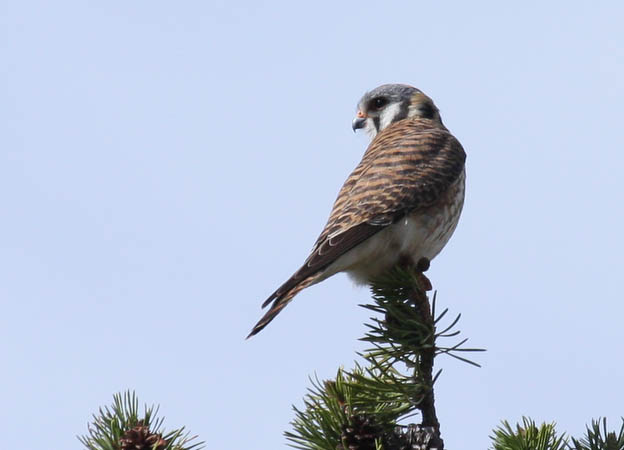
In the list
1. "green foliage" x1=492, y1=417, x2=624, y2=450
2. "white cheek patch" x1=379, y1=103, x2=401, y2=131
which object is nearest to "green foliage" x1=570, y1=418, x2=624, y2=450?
"green foliage" x1=492, y1=417, x2=624, y2=450

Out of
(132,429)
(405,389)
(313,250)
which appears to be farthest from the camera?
(313,250)

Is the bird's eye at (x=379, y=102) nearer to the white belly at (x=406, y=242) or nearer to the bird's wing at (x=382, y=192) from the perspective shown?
the bird's wing at (x=382, y=192)

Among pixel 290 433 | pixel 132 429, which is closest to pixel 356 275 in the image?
pixel 290 433

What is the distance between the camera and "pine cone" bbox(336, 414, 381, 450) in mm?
3229

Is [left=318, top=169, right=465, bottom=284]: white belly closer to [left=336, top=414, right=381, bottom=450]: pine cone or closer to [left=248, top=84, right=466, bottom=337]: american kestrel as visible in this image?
[left=248, top=84, right=466, bottom=337]: american kestrel

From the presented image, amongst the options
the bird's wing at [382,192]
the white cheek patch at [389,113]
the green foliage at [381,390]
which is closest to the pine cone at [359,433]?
the green foliage at [381,390]

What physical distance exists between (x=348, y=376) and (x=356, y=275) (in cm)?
175

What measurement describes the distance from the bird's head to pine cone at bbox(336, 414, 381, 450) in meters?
4.53

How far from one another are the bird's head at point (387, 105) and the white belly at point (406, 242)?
5.49 feet

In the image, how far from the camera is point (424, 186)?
571 cm

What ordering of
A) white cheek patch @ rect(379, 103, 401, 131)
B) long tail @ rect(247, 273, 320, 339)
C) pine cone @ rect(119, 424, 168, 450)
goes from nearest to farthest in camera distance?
pine cone @ rect(119, 424, 168, 450), long tail @ rect(247, 273, 320, 339), white cheek patch @ rect(379, 103, 401, 131)

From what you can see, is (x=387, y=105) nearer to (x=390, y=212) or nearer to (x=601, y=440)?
(x=390, y=212)

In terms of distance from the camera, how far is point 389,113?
7566 mm

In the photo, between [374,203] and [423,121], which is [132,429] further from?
[423,121]
